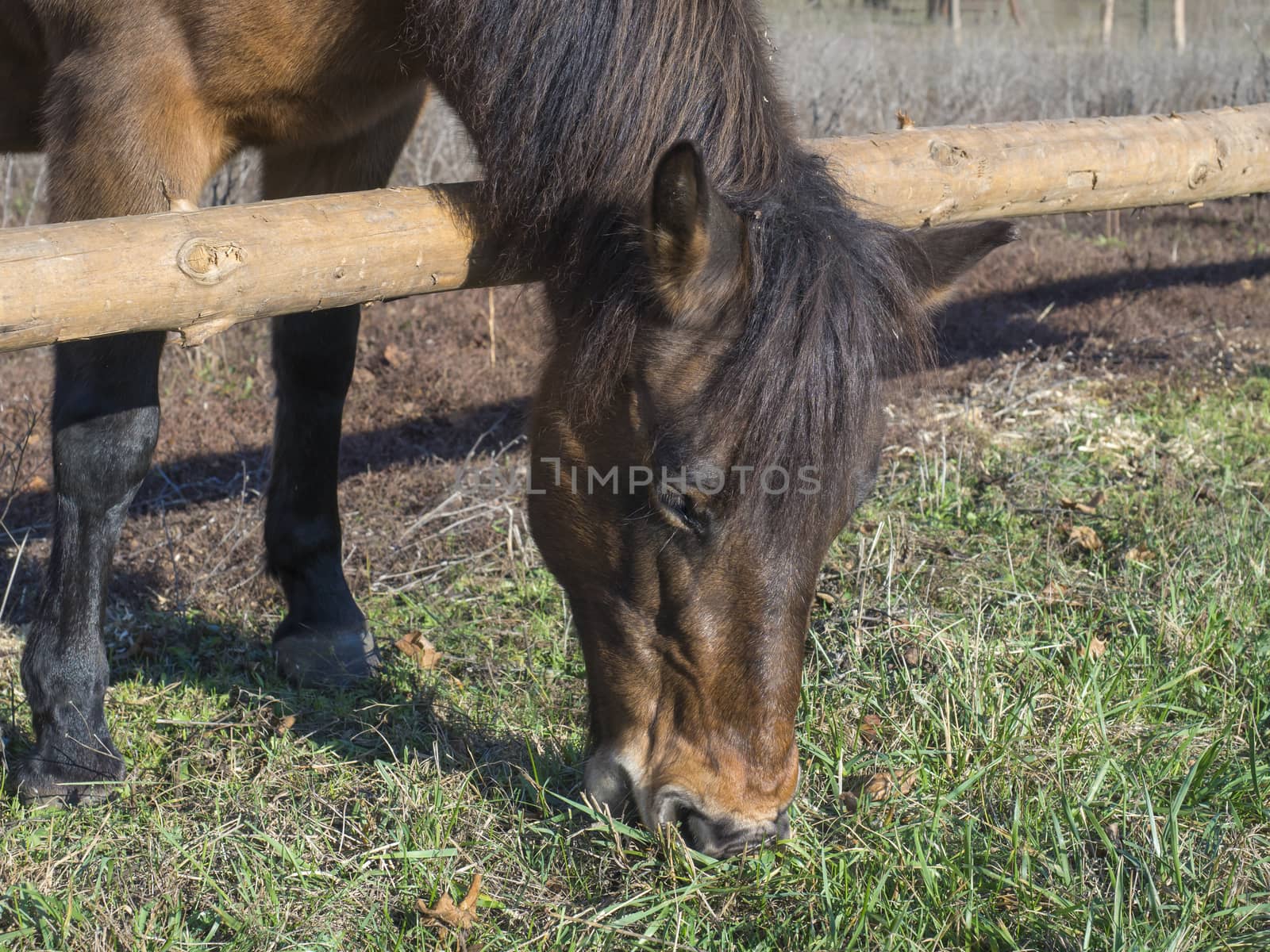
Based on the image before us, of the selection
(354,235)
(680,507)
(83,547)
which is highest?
(354,235)

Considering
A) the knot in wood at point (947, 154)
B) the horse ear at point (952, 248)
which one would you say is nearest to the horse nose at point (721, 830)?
the horse ear at point (952, 248)

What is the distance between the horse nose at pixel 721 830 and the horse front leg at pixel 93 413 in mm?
1457

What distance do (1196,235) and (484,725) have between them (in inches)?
340

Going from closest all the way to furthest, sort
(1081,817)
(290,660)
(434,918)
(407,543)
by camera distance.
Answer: (434,918), (1081,817), (290,660), (407,543)

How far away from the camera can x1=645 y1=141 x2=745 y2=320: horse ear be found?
6.15 ft

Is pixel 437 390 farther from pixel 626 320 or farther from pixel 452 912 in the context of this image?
pixel 452 912

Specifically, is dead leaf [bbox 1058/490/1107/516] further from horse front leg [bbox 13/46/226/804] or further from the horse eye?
horse front leg [bbox 13/46/226/804]

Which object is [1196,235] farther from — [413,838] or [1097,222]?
[413,838]

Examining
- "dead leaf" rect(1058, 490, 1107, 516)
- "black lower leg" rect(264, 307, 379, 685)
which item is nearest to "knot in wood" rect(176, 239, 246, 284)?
"black lower leg" rect(264, 307, 379, 685)

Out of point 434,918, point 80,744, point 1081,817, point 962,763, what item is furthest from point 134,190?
point 1081,817

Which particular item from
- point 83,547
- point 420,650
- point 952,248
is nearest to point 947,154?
point 952,248

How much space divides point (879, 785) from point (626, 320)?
130cm

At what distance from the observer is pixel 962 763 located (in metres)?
2.53

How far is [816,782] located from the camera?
8.48 ft
